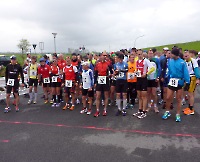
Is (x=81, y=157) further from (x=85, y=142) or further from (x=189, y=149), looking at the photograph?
(x=189, y=149)

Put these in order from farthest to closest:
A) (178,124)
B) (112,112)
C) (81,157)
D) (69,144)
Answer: (112,112), (178,124), (69,144), (81,157)

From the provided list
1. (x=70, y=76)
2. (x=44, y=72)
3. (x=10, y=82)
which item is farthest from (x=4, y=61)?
(x=70, y=76)

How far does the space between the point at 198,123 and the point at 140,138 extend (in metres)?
2.17

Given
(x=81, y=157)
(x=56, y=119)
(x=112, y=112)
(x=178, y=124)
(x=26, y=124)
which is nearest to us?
(x=81, y=157)

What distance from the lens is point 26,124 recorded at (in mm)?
4867

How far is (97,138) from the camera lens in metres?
3.84

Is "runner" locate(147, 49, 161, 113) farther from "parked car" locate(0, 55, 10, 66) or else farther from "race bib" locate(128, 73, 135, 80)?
"parked car" locate(0, 55, 10, 66)

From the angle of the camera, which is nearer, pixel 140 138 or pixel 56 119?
pixel 140 138

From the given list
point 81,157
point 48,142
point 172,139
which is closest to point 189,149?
point 172,139

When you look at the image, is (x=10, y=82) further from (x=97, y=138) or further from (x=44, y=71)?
(x=97, y=138)

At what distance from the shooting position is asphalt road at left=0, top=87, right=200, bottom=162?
3094 millimetres

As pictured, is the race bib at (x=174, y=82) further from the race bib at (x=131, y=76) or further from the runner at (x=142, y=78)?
the race bib at (x=131, y=76)

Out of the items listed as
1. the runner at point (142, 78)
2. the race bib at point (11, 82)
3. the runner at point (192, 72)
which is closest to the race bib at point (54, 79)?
the race bib at point (11, 82)

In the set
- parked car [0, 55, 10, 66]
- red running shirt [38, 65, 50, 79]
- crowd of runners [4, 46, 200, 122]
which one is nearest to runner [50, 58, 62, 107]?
crowd of runners [4, 46, 200, 122]
